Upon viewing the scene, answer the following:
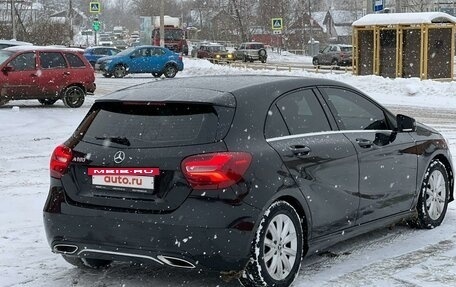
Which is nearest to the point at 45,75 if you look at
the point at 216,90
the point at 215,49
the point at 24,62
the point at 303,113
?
the point at 24,62

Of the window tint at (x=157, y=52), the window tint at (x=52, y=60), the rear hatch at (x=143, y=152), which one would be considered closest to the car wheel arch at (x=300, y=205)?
the rear hatch at (x=143, y=152)

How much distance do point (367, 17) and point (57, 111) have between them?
14.8 m

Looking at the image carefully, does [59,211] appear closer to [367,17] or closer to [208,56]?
[367,17]

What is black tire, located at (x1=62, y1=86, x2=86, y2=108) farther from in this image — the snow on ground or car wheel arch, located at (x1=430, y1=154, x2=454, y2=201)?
car wheel arch, located at (x1=430, y1=154, x2=454, y2=201)

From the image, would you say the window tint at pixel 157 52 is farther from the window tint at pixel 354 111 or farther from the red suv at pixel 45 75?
the window tint at pixel 354 111

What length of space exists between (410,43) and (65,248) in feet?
83.4

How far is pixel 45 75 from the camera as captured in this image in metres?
20.1

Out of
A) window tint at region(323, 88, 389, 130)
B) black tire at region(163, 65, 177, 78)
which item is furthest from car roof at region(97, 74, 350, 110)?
black tire at region(163, 65, 177, 78)

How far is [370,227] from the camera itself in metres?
6.31

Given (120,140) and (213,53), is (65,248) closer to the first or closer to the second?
(120,140)

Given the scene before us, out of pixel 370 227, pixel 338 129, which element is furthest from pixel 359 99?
pixel 370 227

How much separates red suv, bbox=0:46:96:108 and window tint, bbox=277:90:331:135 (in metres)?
15.0

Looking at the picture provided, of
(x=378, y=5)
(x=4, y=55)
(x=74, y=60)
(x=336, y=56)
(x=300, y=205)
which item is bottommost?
(x=336, y=56)

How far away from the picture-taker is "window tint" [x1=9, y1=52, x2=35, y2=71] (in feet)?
65.0
